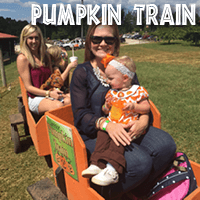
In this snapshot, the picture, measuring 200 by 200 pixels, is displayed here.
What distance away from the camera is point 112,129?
5.05ft

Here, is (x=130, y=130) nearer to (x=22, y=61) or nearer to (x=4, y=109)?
(x=22, y=61)

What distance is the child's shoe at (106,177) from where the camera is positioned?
1.35 m

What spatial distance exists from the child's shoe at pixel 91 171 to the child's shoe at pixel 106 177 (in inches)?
1.2

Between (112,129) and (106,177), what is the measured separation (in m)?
0.35

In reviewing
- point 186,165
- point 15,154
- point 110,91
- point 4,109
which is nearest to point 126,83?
point 110,91

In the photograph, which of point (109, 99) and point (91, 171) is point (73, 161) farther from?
point (109, 99)

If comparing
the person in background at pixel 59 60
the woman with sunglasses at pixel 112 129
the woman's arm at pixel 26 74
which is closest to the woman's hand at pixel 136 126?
the woman with sunglasses at pixel 112 129

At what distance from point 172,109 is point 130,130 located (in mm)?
3489

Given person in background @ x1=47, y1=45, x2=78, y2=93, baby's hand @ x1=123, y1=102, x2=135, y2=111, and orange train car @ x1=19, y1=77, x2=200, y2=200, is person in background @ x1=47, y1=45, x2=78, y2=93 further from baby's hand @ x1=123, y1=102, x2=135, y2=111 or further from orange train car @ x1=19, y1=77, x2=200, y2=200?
baby's hand @ x1=123, y1=102, x2=135, y2=111

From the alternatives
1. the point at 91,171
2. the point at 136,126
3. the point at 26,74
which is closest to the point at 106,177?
the point at 91,171

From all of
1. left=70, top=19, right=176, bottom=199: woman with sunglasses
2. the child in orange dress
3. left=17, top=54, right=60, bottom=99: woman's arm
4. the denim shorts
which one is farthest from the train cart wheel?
the child in orange dress

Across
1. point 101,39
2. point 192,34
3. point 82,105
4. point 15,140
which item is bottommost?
point 15,140

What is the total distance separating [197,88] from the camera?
247 inches

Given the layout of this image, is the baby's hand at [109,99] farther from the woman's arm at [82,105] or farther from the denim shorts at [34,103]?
the denim shorts at [34,103]
